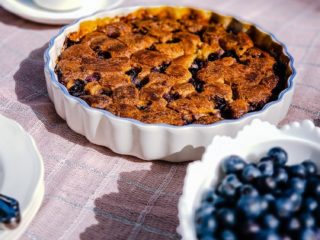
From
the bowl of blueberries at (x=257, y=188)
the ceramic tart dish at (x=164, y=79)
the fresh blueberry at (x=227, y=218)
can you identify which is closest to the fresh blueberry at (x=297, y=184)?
the bowl of blueberries at (x=257, y=188)

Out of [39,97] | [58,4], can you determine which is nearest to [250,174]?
[39,97]

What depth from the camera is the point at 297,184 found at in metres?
0.77

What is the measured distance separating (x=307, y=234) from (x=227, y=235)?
109 millimetres

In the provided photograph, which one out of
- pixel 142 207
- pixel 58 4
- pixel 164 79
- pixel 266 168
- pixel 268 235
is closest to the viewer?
pixel 268 235

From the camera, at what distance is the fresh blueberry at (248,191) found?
0.74 m

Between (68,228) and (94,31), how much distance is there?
0.58 meters

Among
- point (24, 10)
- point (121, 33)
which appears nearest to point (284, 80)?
point (121, 33)

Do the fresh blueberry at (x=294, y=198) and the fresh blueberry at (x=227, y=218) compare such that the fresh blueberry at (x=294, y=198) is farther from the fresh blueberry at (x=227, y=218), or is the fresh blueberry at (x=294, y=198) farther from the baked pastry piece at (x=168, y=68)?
the baked pastry piece at (x=168, y=68)

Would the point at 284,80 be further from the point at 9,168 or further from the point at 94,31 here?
the point at 9,168

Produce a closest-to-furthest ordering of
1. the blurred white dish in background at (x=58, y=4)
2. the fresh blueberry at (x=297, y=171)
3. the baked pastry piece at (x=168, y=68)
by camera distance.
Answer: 1. the fresh blueberry at (x=297, y=171)
2. the baked pastry piece at (x=168, y=68)
3. the blurred white dish in background at (x=58, y=4)

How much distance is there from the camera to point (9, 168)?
90cm

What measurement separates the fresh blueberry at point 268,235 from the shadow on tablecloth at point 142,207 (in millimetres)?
225

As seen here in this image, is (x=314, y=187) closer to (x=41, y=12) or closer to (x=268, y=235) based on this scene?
(x=268, y=235)

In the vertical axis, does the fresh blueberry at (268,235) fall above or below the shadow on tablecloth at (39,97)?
above
